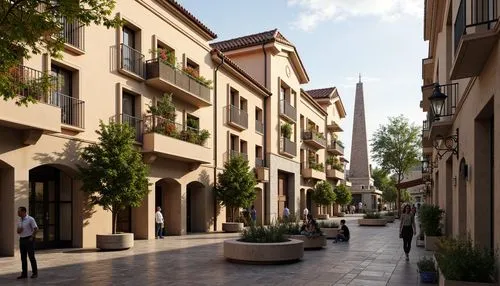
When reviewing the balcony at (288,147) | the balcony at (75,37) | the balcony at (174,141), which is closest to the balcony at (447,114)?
the balcony at (174,141)

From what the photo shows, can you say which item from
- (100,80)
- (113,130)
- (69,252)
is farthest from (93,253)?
(100,80)

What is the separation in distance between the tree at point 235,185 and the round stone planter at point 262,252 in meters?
12.6

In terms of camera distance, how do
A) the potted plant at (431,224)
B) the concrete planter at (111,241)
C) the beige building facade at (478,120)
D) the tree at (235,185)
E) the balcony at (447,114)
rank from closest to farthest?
the beige building facade at (478,120) < the balcony at (447,114) < the potted plant at (431,224) < the concrete planter at (111,241) < the tree at (235,185)

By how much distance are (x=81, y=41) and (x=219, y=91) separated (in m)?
11.1

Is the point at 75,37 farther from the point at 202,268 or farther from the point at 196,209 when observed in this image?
the point at 196,209

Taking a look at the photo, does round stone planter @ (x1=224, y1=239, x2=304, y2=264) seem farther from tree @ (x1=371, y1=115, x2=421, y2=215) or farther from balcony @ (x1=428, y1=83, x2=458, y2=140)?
tree @ (x1=371, y1=115, x2=421, y2=215)

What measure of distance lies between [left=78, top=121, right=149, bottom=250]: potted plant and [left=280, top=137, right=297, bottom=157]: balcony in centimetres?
1956

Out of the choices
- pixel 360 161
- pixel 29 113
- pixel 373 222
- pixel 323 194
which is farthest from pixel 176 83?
pixel 360 161

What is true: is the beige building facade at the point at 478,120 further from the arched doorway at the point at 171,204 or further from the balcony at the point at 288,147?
the balcony at the point at 288,147

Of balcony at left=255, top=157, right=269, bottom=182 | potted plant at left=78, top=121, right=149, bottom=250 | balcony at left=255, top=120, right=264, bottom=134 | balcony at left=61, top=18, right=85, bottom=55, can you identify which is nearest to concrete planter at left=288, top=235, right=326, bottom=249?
potted plant at left=78, top=121, right=149, bottom=250

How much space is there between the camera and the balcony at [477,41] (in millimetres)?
6773

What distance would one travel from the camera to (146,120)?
2033 centimetres

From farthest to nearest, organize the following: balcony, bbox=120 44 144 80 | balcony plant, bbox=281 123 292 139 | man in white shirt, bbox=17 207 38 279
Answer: balcony plant, bbox=281 123 292 139, balcony, bbox=120 44 144 80, man in white shirt, bbox=17 207 38 279

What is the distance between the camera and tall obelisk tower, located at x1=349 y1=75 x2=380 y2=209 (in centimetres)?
6059
